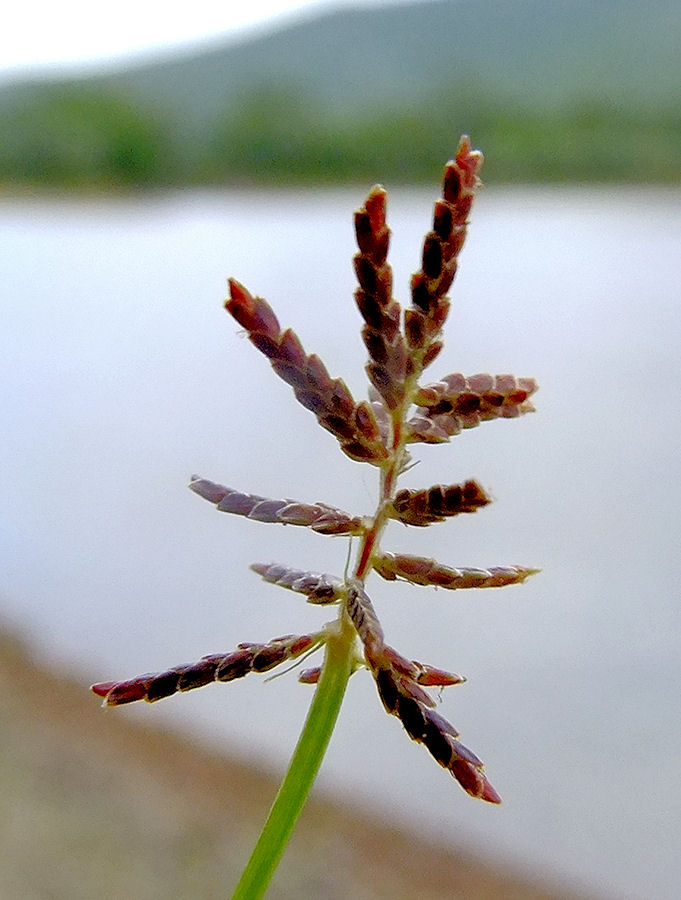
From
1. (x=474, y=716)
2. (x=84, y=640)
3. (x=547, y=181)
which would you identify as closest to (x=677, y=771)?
(x=474, y=716)

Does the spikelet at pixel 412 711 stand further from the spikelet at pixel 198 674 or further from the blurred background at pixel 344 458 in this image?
the blurred background at pixel 344 458

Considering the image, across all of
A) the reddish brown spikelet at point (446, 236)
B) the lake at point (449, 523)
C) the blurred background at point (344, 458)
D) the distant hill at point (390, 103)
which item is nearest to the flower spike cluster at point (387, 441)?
the reddish brown spikelet at point (446, 236)

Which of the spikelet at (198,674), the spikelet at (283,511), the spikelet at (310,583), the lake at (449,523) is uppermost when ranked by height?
the spikelet at (283,511)

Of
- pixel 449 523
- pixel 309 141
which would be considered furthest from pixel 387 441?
pixel 309 141

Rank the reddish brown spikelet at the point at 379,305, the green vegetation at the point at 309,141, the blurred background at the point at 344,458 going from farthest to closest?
the green vegetation at the point at 309,141, the blurred background at the point at 344,458, the reddish brown spikelet at the point at 379,305

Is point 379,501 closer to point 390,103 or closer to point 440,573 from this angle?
point 440,573

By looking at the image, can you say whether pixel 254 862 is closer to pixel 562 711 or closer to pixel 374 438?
pixel 374 438

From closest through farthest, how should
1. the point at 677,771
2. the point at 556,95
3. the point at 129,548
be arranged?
the point at 677,771 < the point at 129,548 < the point at 556,95
